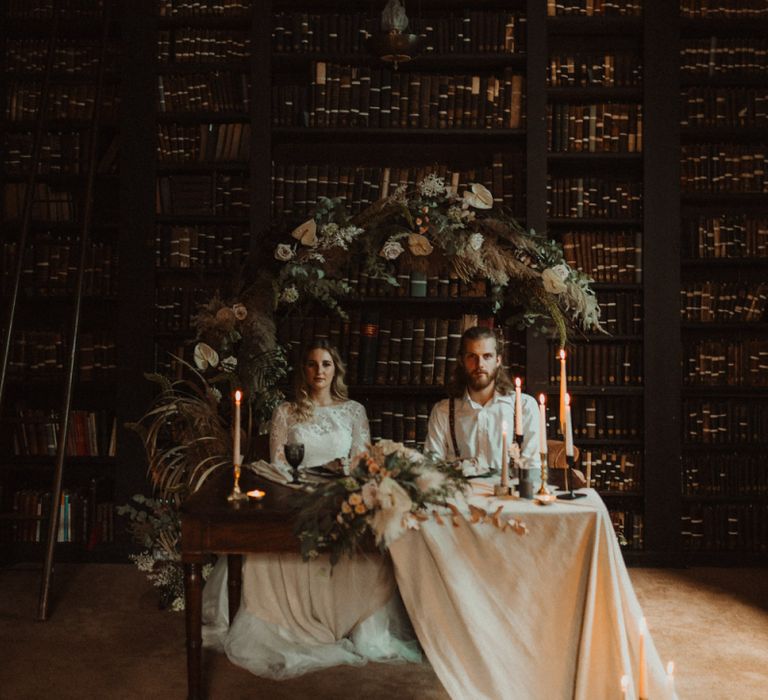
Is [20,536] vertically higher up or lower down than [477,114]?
lower down

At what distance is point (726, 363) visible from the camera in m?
4.56

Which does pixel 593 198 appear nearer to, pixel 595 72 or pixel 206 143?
pixel 595 72

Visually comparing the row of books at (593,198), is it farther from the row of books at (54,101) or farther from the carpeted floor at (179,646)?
the row of books at (54,101)

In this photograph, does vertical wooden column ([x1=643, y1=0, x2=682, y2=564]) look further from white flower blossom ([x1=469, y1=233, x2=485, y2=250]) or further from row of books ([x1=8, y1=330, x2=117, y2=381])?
row of books ([x1=8, y1=330, x2=117, y2=381])

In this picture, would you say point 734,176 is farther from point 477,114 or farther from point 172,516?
point 172,516

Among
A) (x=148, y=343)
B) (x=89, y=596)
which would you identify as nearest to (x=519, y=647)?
(x=89, y=596)

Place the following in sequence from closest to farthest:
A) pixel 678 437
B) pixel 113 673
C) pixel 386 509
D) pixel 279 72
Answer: pixel 386 509 → pixel 113 673 → pixel 678 437 → pixel 279 72

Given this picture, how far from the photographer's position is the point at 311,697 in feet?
9.05

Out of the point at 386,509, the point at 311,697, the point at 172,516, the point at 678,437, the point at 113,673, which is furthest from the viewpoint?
the point at 678,437

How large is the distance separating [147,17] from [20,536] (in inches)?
117

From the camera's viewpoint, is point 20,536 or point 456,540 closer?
point 456,540

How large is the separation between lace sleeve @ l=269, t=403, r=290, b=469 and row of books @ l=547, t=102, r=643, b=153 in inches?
84.6

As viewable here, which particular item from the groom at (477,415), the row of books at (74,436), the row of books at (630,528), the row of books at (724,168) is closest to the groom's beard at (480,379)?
the groom at (477,415)

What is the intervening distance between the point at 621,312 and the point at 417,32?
1923 millimetres
